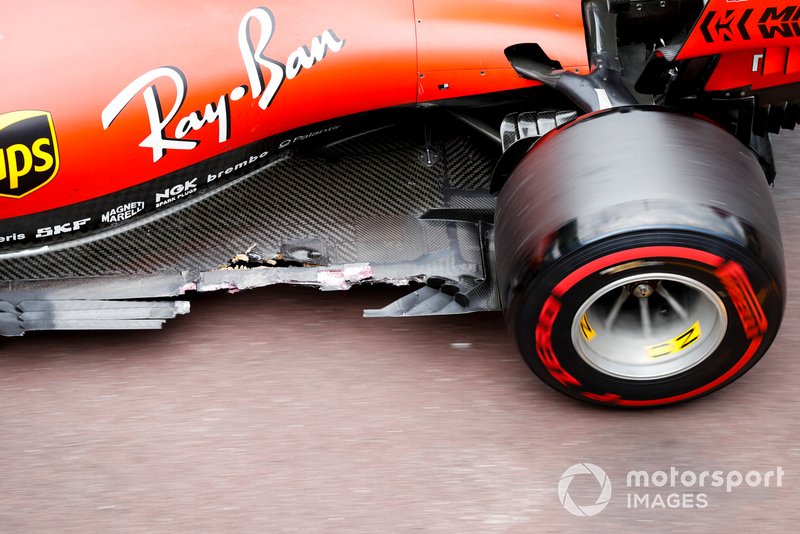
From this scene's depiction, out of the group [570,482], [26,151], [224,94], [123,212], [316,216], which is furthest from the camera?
[316,216]

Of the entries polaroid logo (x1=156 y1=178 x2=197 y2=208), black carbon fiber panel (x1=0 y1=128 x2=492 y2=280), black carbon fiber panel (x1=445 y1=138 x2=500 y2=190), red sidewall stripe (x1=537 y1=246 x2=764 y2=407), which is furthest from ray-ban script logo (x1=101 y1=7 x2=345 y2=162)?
red sidewall stripe (x1=537 y1=246 x2=764 y2=407)

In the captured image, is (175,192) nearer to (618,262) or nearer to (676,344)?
(618,262)

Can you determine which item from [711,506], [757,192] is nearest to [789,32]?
[757,192]

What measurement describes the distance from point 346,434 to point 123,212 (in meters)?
1.04

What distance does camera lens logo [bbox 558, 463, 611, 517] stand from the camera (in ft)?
8.33

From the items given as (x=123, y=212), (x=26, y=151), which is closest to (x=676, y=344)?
(x=123, y=212)

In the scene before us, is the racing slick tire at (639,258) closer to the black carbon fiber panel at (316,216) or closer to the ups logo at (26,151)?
the black carbon fiber panel at (316,216)

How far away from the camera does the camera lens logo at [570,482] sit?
2.54 metres

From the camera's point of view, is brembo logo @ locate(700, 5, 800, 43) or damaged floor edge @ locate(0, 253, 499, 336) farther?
damaged floor edge @ locate(0, 253, 499, 336)

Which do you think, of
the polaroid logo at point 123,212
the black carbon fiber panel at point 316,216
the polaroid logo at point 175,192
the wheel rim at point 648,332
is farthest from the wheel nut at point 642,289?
the polaroid logo at point 123,212

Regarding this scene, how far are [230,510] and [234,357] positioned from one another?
668 millimetres

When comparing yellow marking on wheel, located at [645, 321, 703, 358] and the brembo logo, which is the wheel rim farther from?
the brembo logo

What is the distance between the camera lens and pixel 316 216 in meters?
3.16

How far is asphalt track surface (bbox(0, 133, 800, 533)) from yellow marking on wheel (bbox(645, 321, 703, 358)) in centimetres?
23
